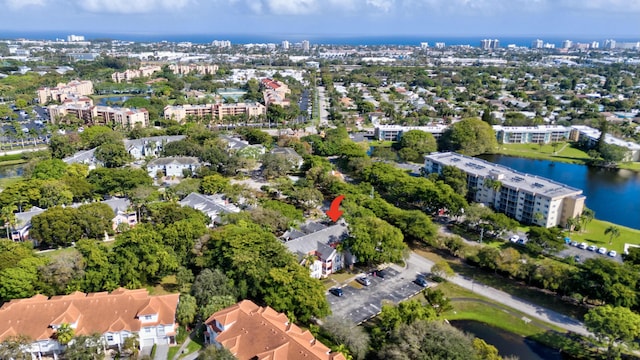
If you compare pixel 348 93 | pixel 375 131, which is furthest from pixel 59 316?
pixel 348 93

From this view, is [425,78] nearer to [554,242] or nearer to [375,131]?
[375,131]

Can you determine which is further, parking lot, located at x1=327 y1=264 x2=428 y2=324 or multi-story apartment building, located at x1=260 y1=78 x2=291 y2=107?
multi-story apartment building, located at x1=260 y1=78 x2=291 y2=107

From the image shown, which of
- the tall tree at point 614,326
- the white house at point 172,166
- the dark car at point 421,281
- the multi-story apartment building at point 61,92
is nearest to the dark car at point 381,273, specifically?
the dark car at point 421,281

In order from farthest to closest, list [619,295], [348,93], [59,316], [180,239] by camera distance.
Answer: [348,93] < [180,239] < [619,295] < [59,316]

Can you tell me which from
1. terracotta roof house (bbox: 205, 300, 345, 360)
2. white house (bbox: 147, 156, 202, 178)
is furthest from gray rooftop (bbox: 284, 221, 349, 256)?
white house (bbox: 147, 156, 202, 178)

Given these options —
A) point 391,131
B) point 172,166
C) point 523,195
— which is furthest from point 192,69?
point 523,195

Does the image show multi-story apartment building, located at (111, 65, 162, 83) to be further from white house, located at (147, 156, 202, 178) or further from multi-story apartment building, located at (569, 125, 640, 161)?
multi-story apartment building, located at (569, 125, 640, 161)
